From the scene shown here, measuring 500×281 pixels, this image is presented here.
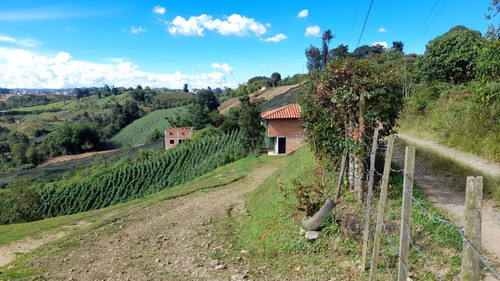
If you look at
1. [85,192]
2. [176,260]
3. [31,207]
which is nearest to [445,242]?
[176,260]

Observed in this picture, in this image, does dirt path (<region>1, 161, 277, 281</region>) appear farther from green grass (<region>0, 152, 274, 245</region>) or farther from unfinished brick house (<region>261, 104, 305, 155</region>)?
unfinished brick house (<region>261, 104, 305, 155</region>)

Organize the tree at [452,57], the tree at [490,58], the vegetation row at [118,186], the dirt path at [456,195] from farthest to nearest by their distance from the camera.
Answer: the vegetation row at [118,186] → the tree at [452,57] → the tree at [490,58] → the dirt path at [456,195]

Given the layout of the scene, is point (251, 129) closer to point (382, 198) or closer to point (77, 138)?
point (382, 198)

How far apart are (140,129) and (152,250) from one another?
82.9m

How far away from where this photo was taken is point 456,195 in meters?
6.49

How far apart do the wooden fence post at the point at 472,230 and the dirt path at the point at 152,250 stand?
3.99m

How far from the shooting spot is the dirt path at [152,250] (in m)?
5.82

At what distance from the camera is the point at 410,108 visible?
17719mm

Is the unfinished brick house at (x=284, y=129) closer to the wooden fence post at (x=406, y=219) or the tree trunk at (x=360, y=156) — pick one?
the tree trunk at (x=360, y=156)

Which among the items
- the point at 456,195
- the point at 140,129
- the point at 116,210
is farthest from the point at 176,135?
the point at 456,195

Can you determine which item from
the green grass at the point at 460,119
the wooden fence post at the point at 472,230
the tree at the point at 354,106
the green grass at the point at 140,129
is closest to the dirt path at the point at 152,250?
the tree at the point at 354,106

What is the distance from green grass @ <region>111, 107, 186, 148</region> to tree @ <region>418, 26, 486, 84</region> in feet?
221

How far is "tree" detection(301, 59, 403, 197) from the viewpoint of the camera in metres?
6.12

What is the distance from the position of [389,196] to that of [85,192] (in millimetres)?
29040
